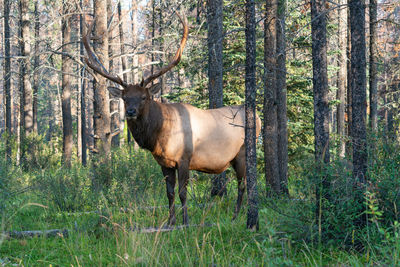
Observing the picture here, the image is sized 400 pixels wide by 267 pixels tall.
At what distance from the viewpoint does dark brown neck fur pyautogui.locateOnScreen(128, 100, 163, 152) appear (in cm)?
686

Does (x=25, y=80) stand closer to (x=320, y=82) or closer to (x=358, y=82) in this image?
(x=320, y=82)

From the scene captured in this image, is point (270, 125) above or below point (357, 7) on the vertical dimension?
below

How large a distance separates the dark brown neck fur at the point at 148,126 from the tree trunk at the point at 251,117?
202cm

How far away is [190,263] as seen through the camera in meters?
3.84

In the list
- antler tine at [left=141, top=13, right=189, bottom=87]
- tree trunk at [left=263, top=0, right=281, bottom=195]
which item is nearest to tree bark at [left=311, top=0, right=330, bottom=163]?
antler tine at [left=141, top=13, right=189, bottom=87]

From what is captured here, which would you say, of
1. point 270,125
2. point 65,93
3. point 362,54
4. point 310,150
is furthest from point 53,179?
point 65,93

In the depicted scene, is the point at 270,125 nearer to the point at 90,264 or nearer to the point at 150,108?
the point at 150,108

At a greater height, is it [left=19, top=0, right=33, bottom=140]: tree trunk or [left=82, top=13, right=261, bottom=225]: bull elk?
[left=19, top=0, right=33, bottom=140]: tree trunk

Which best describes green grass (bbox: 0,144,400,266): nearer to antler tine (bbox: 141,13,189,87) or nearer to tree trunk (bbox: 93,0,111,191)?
tree trunk (bbox: 93,0,111,191)

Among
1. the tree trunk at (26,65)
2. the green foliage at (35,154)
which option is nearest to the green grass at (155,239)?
the green foliage at (35,154)

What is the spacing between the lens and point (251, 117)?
5641mm

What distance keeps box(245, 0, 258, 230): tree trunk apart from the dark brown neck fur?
2023 millimetres

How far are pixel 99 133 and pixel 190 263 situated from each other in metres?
6.95

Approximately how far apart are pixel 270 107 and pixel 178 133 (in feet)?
8.36
